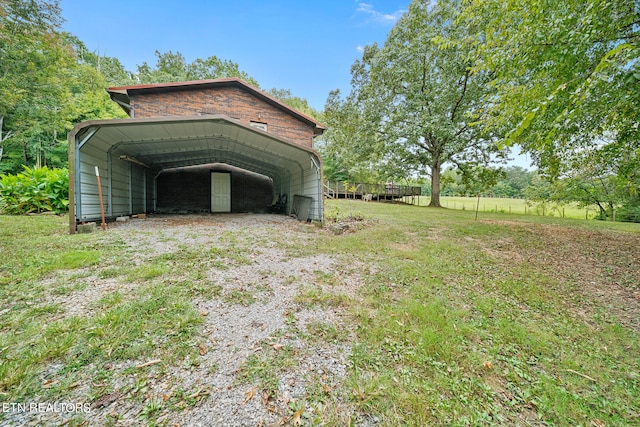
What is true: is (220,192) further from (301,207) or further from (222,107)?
(301,207)

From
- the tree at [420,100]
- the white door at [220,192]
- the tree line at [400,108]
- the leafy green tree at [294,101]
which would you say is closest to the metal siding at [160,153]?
the white door at [220,192]

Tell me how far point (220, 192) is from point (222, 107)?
483cm

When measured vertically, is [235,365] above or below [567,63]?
below

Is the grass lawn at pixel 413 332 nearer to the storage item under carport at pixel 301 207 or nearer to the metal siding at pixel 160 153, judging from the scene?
the metal siding at pixel 160 153

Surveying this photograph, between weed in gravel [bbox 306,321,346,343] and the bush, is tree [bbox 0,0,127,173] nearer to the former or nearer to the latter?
the bush

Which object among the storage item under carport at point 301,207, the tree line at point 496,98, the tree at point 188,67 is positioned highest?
the tree at point 188,67

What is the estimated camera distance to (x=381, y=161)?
53.2 ft

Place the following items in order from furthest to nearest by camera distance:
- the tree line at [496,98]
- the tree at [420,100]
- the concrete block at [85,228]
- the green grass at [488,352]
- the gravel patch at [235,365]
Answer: the tree at [420,100]
the concrete block at [85,228]
the tree line at [496,98]
the green grass at [488,352]
the gravel patch at [235,365]

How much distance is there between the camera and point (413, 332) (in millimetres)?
2119

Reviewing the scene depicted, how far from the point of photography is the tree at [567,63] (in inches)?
119

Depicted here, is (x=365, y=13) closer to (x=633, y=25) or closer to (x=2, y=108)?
(x=633, y=25)

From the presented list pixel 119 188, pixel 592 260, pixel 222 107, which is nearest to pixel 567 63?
pixel 592 260

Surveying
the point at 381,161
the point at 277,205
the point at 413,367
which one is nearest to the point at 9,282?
the point at 413,367

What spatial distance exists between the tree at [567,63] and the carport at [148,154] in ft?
16.3
